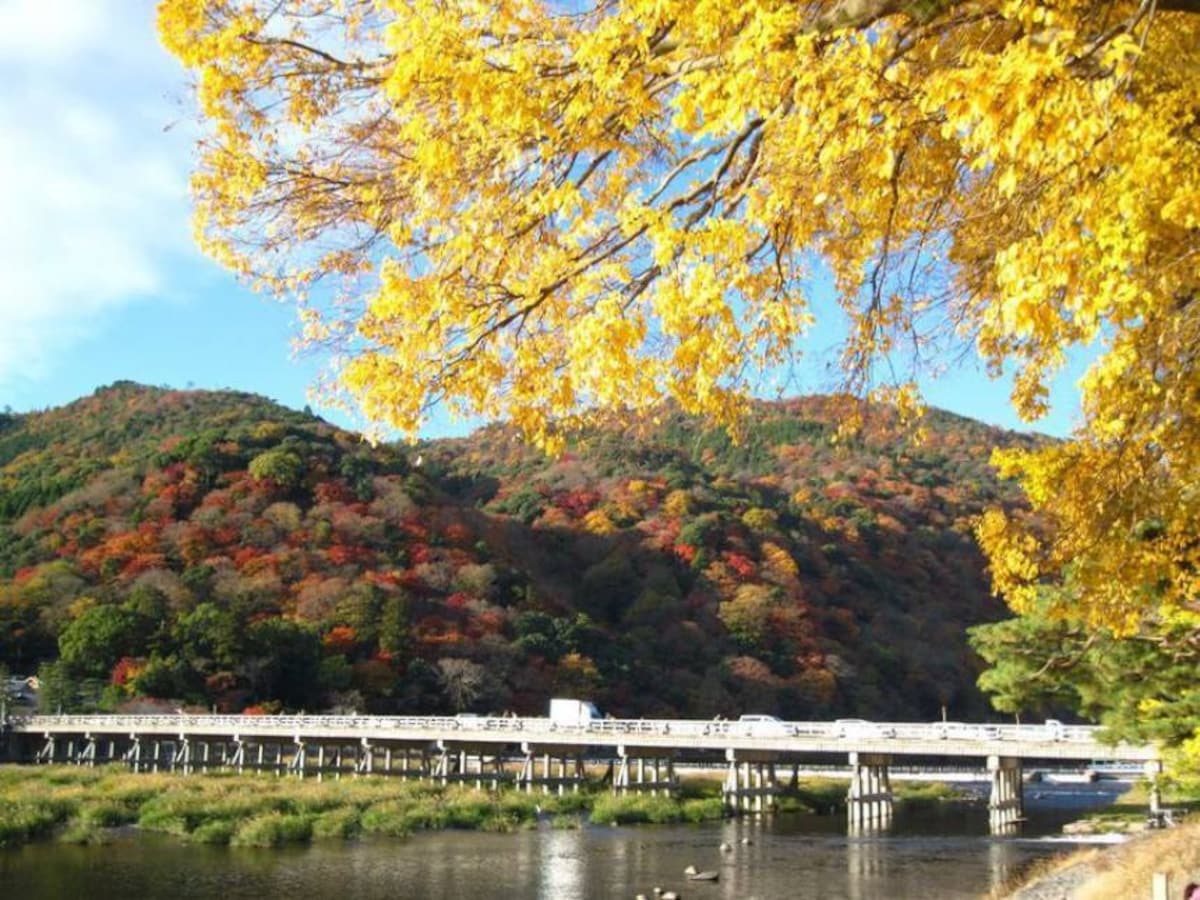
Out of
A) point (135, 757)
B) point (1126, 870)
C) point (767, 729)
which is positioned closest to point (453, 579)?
point (135, 757)

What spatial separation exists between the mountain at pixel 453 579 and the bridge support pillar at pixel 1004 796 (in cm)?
1280

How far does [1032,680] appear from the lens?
1277cm

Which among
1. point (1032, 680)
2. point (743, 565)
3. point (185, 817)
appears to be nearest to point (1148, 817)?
point (1032, 680)

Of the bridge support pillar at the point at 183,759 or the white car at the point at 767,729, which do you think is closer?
the white car at the point at 767,729

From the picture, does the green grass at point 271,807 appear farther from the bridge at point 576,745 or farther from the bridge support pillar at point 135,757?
A: the bridge support pillar at point 135,757

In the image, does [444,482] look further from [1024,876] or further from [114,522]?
[1024,876]

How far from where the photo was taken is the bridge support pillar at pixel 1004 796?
3194 cm

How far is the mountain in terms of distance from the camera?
48.3 meters

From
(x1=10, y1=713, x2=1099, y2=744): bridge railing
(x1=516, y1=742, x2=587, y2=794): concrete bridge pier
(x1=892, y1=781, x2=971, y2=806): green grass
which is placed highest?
(x1=10, y1=713, x2=1099, y2=744): bridge railing

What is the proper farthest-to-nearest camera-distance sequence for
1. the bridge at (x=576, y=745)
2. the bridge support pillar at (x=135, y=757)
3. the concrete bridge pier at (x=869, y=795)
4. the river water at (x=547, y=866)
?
the bridge support pillar at (x=135, y=757) < the concrete bridge pier at (x=869, y=795) < the bridge at (x=576, y=745) < the river water at (x=547, y=866)

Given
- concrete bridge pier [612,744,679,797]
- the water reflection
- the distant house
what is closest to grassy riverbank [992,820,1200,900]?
the water reflection

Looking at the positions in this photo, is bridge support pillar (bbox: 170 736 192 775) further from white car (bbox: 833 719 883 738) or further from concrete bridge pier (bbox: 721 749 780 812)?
white car (bbox: 833 719 883 738)

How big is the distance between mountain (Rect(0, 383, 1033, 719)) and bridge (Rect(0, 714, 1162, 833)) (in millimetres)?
2947

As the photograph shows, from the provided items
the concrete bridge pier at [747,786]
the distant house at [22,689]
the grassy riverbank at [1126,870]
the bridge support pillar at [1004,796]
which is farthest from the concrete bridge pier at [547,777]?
the grassy riverbank at [1126,870]
